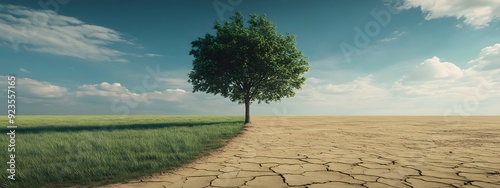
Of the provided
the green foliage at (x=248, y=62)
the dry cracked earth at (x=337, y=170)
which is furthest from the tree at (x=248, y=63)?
the dry cracked earth at (x=337, y=170)

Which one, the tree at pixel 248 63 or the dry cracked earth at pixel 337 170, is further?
the tree at pixel 248 63

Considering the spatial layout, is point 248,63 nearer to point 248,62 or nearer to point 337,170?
point 248,62

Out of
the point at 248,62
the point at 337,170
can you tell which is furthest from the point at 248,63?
the point at 337,170

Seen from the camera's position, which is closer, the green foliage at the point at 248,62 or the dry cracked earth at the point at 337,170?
the dry cracked earth at the point at 337,170

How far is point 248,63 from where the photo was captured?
20906 mm

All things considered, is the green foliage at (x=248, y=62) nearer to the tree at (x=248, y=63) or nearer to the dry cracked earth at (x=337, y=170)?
the tree at (x=248, y=63)

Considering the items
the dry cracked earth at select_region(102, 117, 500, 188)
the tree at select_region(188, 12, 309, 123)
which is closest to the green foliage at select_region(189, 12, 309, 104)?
the tree at select_region(188, 12, 309, 123)

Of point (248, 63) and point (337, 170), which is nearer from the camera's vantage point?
point (337, 170)

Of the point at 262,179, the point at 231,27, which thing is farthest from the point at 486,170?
the point at 231,27

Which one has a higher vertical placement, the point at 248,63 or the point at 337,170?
the point at 248,63

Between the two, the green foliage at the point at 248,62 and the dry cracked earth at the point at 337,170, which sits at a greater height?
the green foliage at the point at 248,62

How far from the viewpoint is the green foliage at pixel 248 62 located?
20.4 meters

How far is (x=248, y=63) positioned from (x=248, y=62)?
0.10m

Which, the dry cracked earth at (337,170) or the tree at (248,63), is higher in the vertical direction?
the tree at (248,63)
